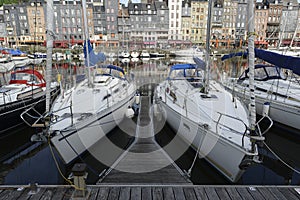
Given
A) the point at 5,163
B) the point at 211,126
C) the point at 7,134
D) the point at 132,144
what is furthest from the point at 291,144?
the point at 7,134

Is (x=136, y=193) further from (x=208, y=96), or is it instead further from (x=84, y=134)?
(x=208, y=96)

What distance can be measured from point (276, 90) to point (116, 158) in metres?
7.93

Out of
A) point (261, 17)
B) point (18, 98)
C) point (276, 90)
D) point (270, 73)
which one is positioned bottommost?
point (18, 98)

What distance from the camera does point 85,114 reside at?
6832mm

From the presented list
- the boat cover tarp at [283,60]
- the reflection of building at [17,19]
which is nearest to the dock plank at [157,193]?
the boat cover tarp at [283,60]

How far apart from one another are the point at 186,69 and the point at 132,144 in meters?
5.50

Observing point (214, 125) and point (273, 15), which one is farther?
point (273, 15)

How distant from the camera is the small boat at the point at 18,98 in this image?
27.1ft

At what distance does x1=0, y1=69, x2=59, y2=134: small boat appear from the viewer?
826 cm

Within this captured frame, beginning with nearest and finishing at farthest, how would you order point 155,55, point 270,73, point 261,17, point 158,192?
point 158,192 < point 270,73 < point 155,55 < point 261,17

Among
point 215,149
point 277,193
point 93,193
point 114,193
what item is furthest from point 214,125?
point 93,193

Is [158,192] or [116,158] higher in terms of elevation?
[158,192]

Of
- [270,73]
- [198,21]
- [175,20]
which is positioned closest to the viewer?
[270,73]

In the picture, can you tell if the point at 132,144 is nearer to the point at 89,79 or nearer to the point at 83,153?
the point at 83,153
